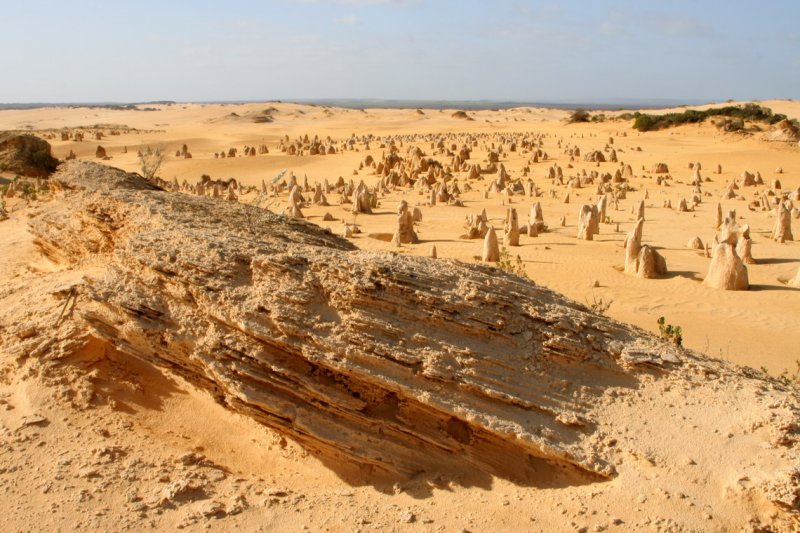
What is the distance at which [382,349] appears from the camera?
390 cm

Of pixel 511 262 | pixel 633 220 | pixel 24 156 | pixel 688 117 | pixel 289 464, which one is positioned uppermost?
pixel 688 117

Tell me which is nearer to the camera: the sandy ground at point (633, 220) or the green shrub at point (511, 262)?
the sandy ground at point (633, 220)

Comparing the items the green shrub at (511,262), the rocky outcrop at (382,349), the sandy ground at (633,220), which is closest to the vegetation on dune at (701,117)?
the sandy ground at (633,220)

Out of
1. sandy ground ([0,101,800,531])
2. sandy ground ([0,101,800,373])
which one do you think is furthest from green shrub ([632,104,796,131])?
A: sandy ground ([0,101,800,531])

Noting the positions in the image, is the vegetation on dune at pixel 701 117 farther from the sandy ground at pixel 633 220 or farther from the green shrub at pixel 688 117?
the sandy ground at pixel 633 220

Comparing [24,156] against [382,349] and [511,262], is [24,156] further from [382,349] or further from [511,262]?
[382,349]

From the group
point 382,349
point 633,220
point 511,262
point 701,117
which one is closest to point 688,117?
→ point 701,117

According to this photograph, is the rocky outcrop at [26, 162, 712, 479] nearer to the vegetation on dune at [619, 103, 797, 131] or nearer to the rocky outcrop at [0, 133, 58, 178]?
the rocky outcrop at [0, 133, 58, 178]

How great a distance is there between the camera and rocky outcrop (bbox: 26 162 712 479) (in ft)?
12.5

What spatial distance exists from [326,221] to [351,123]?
106 ft

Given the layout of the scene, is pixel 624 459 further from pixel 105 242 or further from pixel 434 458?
pixel 105 242

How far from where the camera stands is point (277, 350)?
13.6 feet

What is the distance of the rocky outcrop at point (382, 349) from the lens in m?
3.82

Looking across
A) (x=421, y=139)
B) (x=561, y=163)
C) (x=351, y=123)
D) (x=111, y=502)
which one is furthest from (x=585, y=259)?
(x=351, y=123)
